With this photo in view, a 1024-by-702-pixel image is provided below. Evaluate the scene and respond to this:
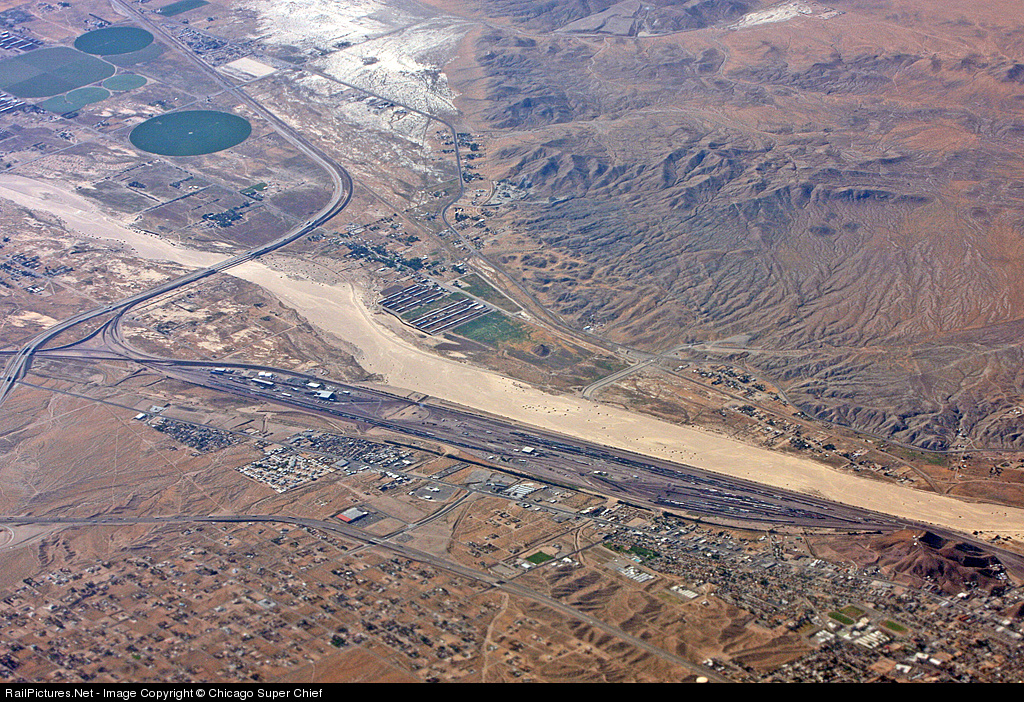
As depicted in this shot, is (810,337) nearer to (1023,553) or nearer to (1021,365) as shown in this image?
(1021,365)

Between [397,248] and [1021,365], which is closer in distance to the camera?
[1021,365]

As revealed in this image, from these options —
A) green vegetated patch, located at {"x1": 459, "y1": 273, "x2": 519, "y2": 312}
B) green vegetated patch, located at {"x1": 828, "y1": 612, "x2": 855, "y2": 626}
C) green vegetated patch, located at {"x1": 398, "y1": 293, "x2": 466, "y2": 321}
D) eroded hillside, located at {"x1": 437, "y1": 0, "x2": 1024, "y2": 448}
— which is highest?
eroded hillside, located at {"x1": 437, "y1": 0, "x2": 1024, "y2": 448}

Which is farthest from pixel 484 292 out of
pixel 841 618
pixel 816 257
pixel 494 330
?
pixel 841 618

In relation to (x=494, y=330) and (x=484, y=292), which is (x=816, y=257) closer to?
(x=484, y=292)

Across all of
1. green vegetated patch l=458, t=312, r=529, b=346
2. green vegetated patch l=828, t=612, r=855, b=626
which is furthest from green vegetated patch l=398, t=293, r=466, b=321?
green vegetated patch l=828, t=612, r=855, b=626

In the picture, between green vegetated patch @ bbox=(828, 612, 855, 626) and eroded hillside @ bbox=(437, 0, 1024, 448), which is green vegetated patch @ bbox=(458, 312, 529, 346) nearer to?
eroded hillside @ bbox=(437, 0, 1024, 448)

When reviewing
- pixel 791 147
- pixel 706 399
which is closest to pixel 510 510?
pixel 706 399
